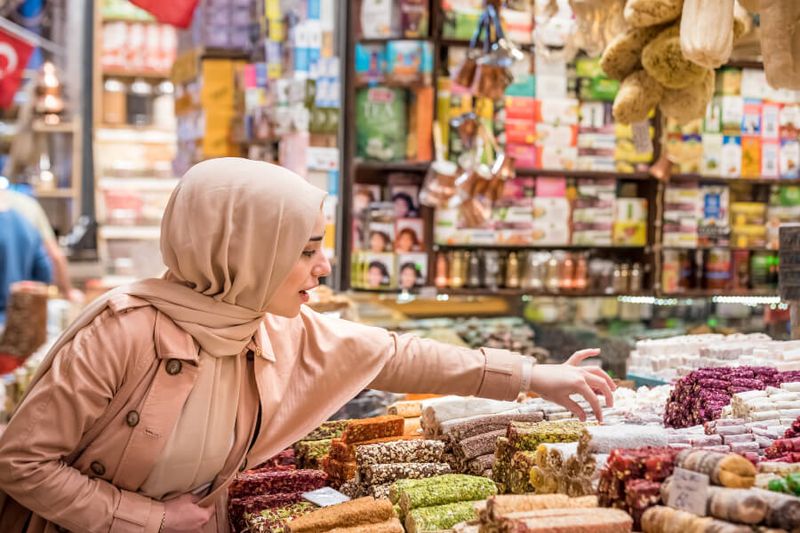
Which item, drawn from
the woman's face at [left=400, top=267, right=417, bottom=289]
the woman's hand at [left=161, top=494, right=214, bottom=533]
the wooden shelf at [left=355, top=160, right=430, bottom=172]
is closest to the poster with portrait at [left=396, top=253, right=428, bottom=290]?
the woman's face at [left=400, top=267, right=417, bottom=289]

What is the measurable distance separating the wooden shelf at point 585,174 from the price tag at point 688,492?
4.91 metres

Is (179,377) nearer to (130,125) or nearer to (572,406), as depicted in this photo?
(572,406)

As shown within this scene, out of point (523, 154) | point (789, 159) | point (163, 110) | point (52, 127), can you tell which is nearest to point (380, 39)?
point (523, 154)

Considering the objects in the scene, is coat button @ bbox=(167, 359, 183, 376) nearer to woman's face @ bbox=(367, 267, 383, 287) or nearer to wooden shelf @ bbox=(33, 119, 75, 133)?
woman's face @ bbox=(367, 267, 383, 287)

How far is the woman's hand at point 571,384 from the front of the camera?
7.97 feet

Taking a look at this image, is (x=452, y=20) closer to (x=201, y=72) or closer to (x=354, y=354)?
(x=201, y=72)

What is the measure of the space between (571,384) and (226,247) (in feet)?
2.78

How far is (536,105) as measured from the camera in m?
6.64

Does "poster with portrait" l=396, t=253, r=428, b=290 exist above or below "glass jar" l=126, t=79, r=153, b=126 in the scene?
below

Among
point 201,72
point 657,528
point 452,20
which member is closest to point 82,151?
point 201,72

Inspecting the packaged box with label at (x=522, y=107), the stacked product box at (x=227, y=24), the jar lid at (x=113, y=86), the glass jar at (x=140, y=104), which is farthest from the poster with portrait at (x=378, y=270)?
the jar lid at (x=113, y=86)

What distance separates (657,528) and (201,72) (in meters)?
5.77

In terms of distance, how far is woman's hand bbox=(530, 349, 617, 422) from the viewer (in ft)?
7.97

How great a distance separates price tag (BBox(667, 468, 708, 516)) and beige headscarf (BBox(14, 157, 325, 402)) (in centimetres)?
88
